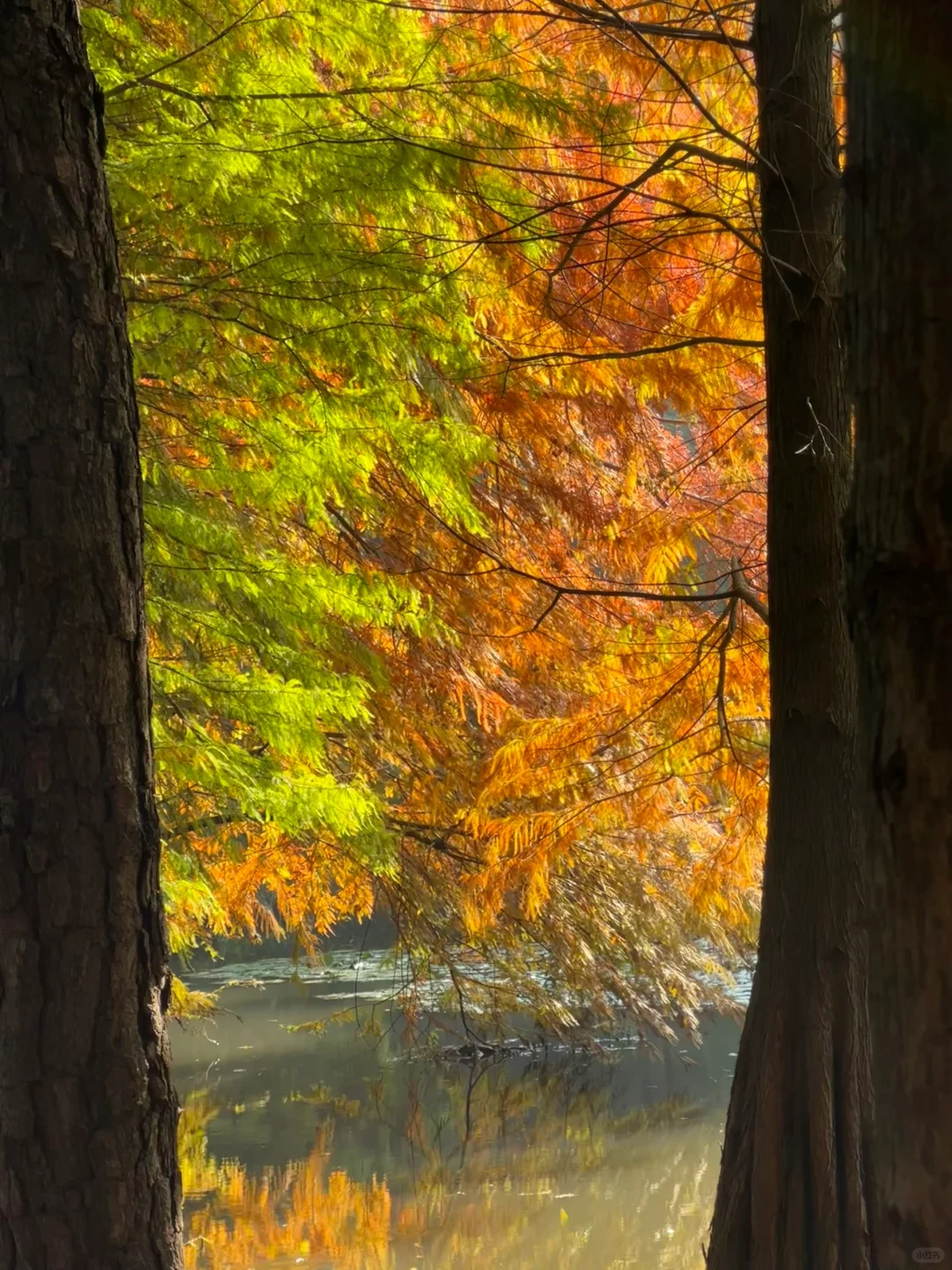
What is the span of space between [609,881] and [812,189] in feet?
16.1

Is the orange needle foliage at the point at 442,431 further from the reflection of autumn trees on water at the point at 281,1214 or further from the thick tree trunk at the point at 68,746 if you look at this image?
the reflection of autumn trees on water at the point at 281,1214

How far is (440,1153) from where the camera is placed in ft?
29.7

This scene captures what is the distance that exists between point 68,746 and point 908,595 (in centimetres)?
143

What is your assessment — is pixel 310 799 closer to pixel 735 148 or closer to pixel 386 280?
pixel 386 280

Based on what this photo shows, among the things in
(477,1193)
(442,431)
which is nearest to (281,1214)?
(477,1193)

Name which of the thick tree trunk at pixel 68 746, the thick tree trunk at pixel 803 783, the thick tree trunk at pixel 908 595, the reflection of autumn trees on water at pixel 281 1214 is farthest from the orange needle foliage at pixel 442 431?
the thick tree trunk at pixel 908 595

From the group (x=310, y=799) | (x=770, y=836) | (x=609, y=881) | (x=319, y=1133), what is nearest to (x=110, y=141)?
(x=310, y=799)

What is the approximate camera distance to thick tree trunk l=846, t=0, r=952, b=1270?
1.24 metres

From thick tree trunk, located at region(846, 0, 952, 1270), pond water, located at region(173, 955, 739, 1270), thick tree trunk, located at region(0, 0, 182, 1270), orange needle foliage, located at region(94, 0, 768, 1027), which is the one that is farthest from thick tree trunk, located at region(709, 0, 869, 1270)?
pond water, located at region(173, 955, 739, 1270)

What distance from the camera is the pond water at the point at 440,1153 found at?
715 centimetres

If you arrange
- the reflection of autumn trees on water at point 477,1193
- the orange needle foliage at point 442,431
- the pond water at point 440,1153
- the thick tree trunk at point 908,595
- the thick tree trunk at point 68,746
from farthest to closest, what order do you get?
the pond water at point 440,1153, the reflection of autumn trees on water at point 477,1193, the orange needle foliage at point 442,431, the thick tree trunk at point 68,746, the thick tree trunk at point 908,595

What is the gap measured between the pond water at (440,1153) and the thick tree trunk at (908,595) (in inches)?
246

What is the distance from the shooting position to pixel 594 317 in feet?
16.3

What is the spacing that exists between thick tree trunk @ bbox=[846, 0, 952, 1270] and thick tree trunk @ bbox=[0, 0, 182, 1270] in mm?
1318
